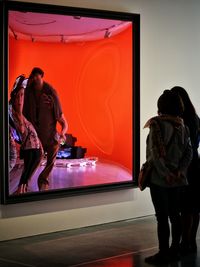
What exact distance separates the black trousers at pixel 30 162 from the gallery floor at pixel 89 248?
64cm

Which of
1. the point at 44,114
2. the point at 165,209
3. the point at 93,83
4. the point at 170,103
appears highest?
the point at 93,83

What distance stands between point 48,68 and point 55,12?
0.61m

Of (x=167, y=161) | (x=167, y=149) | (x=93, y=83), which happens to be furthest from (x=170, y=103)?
(x=93, y=83)

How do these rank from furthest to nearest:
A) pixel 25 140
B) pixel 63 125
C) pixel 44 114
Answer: pixel 63 125 → pixel 44 114 → pixel 25 140

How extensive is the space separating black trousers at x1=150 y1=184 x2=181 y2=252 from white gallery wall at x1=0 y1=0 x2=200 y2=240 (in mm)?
1742

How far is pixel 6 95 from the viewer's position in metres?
5.98

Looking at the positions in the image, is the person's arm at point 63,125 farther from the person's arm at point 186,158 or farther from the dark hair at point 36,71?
the person's arm at point 186,158

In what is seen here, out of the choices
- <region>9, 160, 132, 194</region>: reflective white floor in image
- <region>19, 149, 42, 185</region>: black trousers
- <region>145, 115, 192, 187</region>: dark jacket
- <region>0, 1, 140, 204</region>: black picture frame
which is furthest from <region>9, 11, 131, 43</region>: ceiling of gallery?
<region>145, 115, 192, 187</region>: dark jacket

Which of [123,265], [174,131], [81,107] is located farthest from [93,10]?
[123,265]

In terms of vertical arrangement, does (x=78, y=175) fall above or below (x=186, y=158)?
below

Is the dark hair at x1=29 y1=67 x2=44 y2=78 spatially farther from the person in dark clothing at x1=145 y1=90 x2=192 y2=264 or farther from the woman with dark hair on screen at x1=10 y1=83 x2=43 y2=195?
the person in dark clothing at x1=145 y1=90 x2=192 y2=264

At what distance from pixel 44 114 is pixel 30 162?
21.4 inches

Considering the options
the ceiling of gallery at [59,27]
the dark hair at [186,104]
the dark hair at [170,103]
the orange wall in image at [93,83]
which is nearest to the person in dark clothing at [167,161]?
the dark hair at [170,103]

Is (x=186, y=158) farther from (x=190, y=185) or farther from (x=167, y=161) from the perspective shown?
(x=190, y=185)
